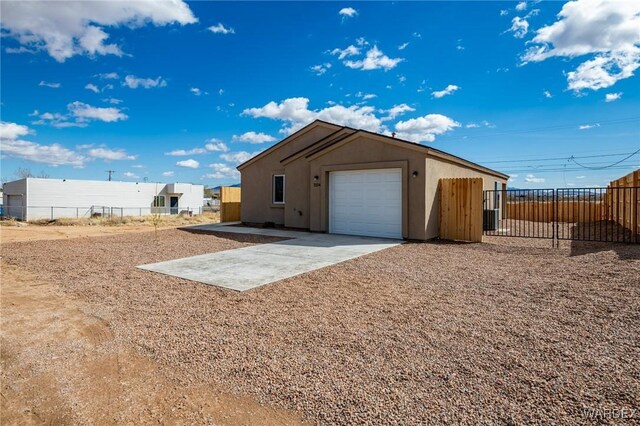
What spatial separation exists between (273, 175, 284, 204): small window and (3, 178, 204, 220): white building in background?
1512 cm

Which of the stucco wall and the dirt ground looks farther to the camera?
the stucco wall

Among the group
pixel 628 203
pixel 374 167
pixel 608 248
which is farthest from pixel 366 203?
pixel 628 203

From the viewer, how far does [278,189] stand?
56.3ft

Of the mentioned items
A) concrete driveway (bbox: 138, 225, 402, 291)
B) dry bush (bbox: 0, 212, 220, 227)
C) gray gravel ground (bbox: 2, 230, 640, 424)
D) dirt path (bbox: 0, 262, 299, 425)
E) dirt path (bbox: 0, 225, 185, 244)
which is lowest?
dirt path (bbox: 0, 262, 299, 425)

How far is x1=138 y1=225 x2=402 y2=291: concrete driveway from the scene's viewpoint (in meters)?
6.48

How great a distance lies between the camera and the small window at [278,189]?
1702cm

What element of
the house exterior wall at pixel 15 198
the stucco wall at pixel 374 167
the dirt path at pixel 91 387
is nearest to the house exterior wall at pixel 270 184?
the stucco wall at pixel 374 167

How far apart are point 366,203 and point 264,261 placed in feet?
18.5

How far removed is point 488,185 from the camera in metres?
17.8

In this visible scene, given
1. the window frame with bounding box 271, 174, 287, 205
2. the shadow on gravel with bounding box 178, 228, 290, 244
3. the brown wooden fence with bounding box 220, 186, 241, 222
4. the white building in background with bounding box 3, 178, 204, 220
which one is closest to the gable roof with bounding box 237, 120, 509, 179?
the window frame with bounding box 271, 174, 287, 205

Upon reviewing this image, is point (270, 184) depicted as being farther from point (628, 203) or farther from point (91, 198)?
point (91, 198)

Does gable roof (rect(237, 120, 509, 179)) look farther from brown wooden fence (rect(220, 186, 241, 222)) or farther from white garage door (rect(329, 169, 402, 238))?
brown wooden fence (rect(220, 186, 241, 222))

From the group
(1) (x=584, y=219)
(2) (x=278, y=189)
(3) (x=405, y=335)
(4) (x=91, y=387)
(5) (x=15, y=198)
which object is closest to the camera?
(4) (x=91, y=387)

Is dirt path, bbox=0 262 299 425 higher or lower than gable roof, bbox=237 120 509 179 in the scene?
lower
